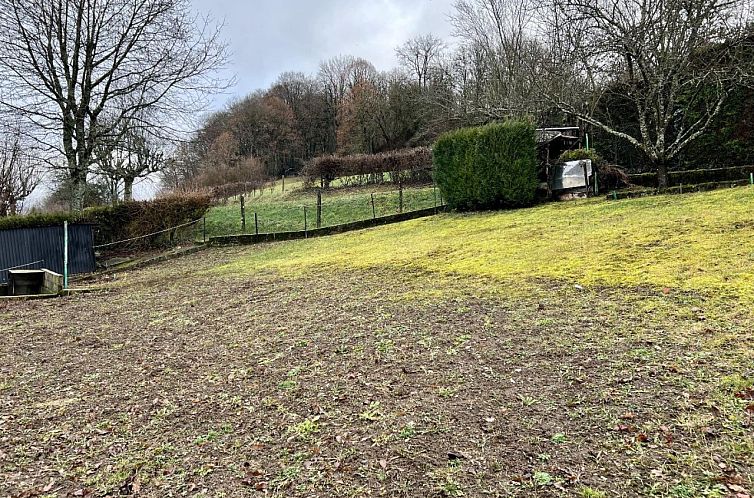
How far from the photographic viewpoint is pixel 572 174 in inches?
574

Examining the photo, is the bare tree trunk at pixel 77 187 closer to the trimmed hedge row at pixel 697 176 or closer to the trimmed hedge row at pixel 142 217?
the trimmed hedge row at pixel 142 217

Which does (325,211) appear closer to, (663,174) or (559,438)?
(663,174)

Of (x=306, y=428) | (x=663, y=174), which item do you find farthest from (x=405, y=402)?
(x=663, y=174)

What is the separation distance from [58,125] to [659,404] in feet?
57.5

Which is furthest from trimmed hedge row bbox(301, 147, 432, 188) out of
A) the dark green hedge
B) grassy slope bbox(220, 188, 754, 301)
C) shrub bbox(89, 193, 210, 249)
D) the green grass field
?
the green grass field

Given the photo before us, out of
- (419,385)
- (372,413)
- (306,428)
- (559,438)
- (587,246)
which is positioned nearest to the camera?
(559,438)

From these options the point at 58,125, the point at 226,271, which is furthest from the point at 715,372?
the point at 58,125

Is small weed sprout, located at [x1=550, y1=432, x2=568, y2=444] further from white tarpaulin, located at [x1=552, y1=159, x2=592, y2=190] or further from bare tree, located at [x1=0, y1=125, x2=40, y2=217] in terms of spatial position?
bare tree, located at [x1=0, y1=125, x2=40, y2=217]

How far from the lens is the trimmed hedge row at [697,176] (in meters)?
13.2

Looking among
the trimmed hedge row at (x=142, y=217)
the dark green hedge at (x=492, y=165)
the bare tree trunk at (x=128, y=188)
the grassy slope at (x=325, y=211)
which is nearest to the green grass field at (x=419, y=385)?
the dark green hedge at (x=492, y=165)

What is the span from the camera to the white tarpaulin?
1441 cm

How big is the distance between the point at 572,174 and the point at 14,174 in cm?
2296

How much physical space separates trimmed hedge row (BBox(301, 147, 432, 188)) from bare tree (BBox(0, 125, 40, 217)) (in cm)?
1284

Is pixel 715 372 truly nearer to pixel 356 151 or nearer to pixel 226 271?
pixel 226 271
